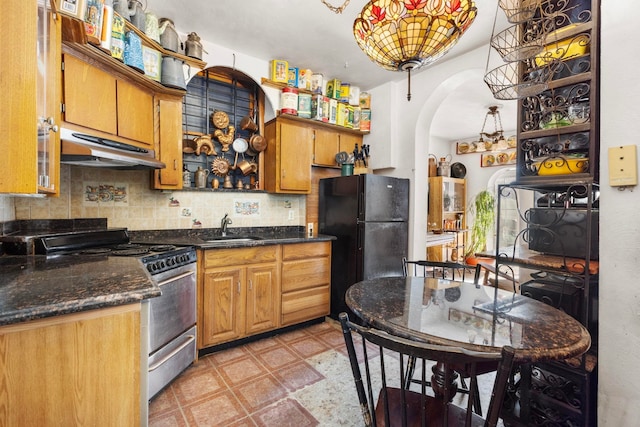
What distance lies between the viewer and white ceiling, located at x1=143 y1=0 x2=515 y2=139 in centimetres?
218

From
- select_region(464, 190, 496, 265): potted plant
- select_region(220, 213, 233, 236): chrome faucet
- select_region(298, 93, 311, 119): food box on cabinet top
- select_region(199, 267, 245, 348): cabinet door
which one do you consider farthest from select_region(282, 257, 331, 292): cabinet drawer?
select_region(464, 190, 496, 265): potted plant

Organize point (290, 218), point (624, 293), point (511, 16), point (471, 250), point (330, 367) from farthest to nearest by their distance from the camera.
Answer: point (471, 250)
point (290, 218)
point (330, 367)
point (511, 16)
point (624, 293)

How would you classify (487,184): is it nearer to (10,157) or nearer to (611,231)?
(611,231)

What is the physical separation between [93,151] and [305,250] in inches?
70.9

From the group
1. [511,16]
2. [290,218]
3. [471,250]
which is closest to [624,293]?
[511,16]

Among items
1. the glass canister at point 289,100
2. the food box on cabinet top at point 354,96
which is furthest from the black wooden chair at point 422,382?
the food box on cabinet top at point 354,96

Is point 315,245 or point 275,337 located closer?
point 275,337

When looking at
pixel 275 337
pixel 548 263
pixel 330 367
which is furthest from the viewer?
pixel 275 337

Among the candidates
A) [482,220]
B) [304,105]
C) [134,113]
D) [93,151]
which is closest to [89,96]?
[134,113]

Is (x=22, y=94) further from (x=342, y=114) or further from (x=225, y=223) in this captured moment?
(x=342, y=114)

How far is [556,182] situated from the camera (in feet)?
4.65

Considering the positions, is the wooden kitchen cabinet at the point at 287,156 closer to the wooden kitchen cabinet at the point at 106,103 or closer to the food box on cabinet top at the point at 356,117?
the food box on cabinet top at the point at 356,117

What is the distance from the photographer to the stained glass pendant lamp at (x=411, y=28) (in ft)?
3.94

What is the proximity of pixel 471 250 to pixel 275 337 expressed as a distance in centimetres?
457
